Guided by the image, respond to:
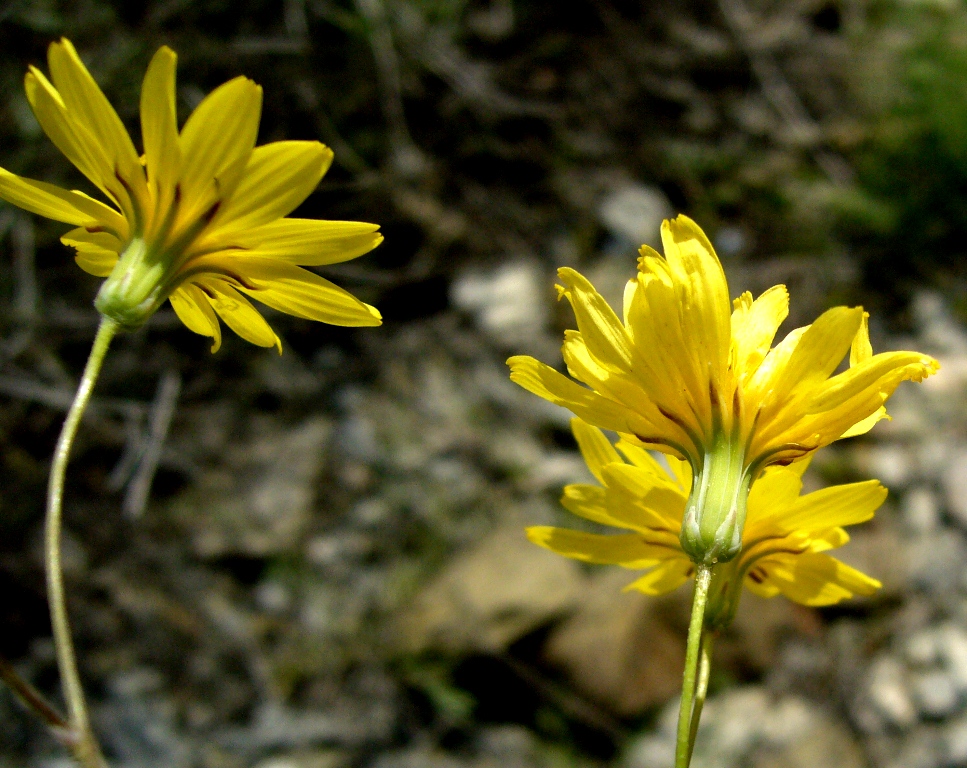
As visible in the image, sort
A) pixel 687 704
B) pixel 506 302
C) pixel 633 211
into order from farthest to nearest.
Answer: pixel 633 211 < pixel 506 302 < pixel 687 704

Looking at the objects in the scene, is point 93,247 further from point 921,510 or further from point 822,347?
point 921,510

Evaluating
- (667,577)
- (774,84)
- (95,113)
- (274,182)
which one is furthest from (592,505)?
(774,84)

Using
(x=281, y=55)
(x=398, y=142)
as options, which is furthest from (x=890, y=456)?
(x=281, y=55)

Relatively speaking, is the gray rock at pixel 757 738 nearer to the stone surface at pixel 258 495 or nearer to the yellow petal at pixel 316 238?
the stone surface at pixel 258 495

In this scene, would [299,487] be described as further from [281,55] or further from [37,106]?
[37,106]

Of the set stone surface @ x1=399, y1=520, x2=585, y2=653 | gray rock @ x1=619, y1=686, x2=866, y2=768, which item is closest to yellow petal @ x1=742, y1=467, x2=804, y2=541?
stone surface @ x1=399, y1=520, x2=585, y2=653

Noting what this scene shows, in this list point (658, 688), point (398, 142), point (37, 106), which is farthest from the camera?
point (398, 142)
